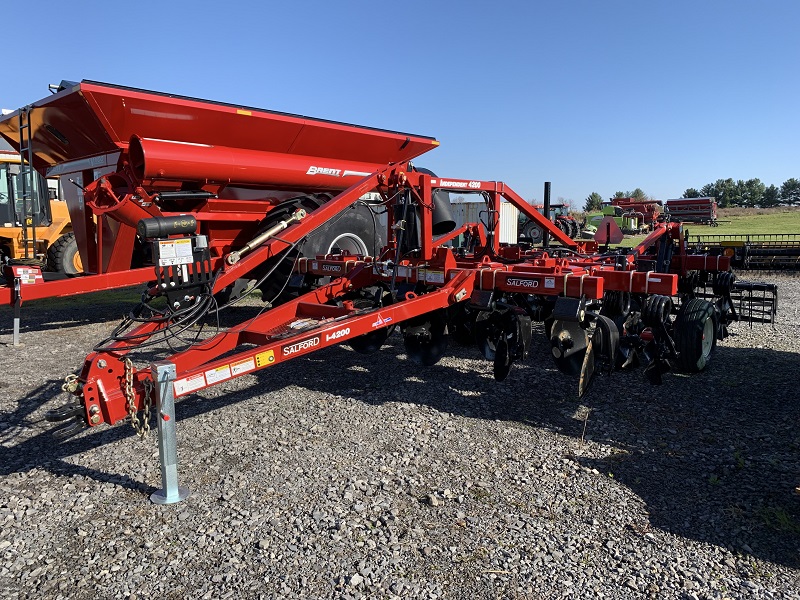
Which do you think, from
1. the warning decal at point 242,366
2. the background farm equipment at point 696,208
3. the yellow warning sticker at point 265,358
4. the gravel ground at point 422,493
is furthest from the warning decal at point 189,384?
the background farm equipment at point 696,208

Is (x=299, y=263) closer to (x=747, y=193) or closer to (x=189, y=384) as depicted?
(x=189, y=384)

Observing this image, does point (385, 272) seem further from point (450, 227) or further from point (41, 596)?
point (41, 596)

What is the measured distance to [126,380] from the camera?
9.61 ft

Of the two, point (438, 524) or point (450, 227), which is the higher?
point (450, 227)

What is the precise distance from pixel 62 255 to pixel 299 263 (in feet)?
15.2

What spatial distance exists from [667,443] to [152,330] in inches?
127

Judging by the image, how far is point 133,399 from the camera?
2.93 m

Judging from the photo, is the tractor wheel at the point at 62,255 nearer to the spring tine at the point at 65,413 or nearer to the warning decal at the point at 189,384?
the spring tine at the point at 65,413

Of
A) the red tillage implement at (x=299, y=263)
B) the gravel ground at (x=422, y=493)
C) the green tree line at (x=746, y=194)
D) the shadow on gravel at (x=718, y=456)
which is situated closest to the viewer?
the gravel ground at (x=422, y=493)

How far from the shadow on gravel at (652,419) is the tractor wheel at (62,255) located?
447cm

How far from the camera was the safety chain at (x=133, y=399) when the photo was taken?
2.92 m

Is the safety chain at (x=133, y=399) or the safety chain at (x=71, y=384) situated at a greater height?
the safety chain at (x=71, y=384)

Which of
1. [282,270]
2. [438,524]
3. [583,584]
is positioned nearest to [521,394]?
[438,524]

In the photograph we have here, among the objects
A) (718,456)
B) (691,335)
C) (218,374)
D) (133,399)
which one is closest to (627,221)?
(691,335)
